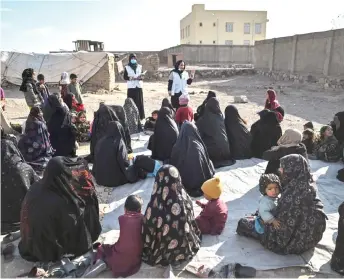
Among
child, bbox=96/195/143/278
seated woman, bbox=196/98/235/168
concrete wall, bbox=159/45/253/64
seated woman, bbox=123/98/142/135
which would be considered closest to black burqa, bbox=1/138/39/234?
child, bbox=96/195/143/278

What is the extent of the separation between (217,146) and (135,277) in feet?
8.32

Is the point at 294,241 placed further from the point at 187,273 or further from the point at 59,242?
the point at 59,242

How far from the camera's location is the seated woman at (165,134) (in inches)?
187

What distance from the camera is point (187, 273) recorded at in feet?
8.27

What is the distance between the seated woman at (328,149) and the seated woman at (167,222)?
3.12 meters

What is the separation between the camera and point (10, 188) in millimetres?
3107

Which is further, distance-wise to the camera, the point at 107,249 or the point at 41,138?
the point at 41,138

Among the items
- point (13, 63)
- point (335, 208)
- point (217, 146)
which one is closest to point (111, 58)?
point (13, 63)

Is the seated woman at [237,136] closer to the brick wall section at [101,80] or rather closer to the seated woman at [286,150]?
the seated woman at [286,150]

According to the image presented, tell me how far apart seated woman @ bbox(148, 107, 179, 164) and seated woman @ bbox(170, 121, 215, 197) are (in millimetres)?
851

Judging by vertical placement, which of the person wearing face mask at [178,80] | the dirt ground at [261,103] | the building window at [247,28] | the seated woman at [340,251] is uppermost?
the building window at [247,28]

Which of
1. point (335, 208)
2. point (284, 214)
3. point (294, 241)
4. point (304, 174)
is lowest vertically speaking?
point (335, 208)

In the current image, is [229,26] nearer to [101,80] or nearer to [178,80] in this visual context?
[101,80]

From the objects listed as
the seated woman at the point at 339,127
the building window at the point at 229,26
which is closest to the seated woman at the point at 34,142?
the seated woman at the point at 339,127
